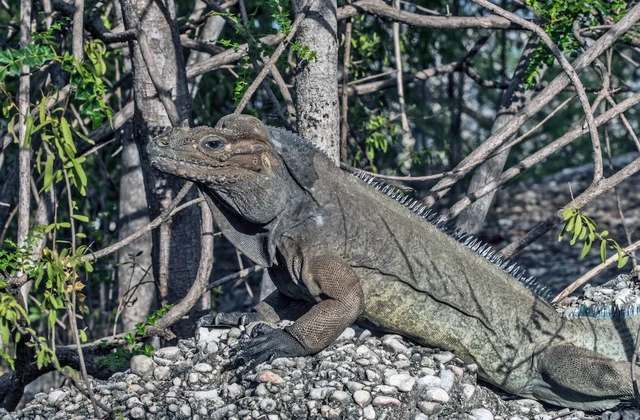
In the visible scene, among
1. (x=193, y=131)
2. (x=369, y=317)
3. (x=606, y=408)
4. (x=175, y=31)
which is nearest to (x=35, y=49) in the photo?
(x=193, y=131)

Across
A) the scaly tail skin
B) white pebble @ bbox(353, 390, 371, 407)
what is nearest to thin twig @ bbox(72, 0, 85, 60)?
white pebble @ bbox(353, 390, 371, 407)

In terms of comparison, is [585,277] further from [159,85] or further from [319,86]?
[159,85]

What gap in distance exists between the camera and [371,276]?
516 centimetres

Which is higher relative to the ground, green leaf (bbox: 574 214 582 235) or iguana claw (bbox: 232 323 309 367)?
green leaf (bbox: 574 214 582 235)

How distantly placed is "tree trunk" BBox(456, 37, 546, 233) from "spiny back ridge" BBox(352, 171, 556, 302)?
1477 mm

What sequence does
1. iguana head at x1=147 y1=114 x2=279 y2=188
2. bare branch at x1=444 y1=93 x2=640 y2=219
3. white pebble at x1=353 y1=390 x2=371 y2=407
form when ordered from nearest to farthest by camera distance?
white pebble at x1=353 y1=390 x2=371 y2=407 → iguana head at x1=147 y1=114 x2=279 y2=188 → bare branch at x1=444 y1=93 x2=640 y2=219

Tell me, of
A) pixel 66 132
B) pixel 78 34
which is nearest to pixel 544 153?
pixel 78 34

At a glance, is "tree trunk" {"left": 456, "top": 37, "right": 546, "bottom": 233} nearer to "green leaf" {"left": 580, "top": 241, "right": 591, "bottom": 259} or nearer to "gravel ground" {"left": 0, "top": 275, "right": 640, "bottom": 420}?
"green leaf" {"left": 580, "top": 241, "right": 591, "bottom": 259}

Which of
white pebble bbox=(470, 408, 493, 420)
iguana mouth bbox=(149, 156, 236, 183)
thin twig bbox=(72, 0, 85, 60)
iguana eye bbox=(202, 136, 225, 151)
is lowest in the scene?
white pebble bbox=(470, 408, 493, 420)

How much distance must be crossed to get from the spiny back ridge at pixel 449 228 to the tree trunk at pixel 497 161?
148cm

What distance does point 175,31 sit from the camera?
6.33 meters

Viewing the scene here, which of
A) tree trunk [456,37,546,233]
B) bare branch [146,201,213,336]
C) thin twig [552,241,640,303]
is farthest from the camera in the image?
tree trunk [456,37,546,233]

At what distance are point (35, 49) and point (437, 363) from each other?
2.51 meters

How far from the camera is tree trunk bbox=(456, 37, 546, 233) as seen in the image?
7.22 metres
